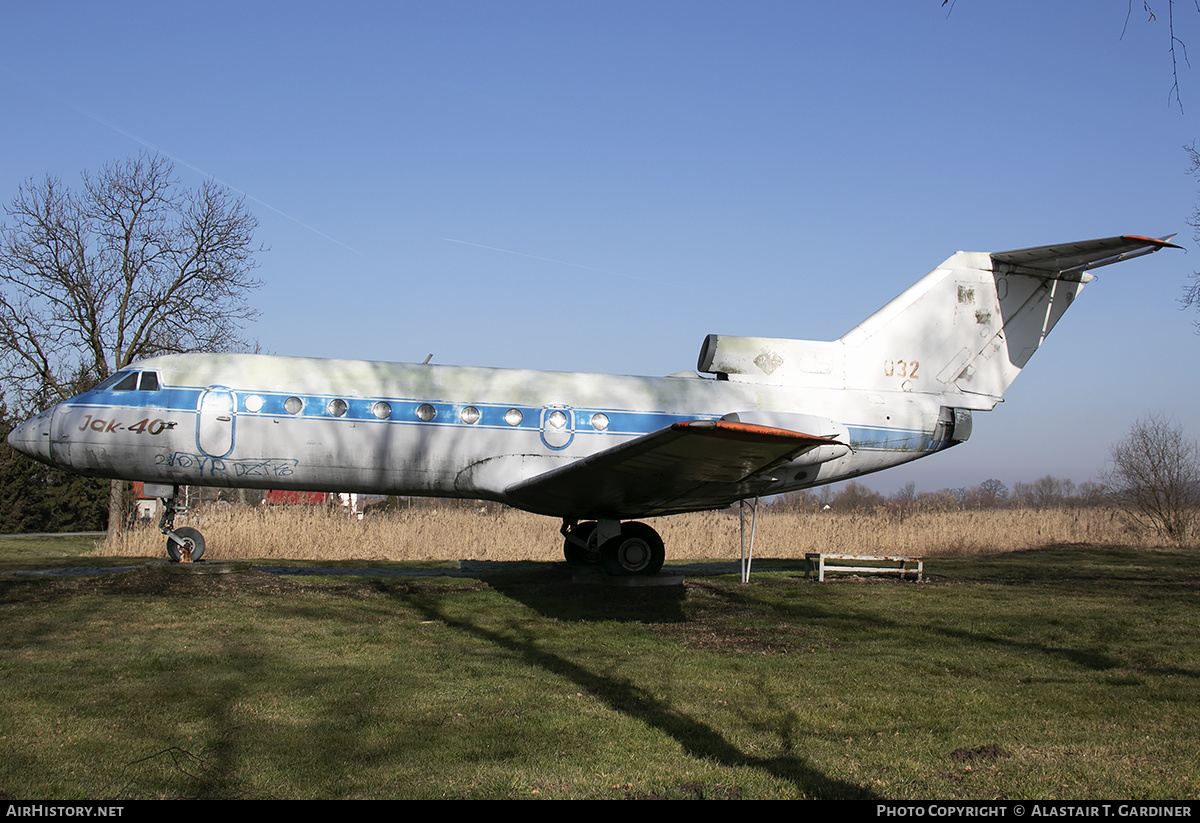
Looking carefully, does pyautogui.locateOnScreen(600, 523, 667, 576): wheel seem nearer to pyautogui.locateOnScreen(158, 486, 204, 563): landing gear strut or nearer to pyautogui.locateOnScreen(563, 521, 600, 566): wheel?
pyautogui.locateOnScreen(563, 521, 600, 566): wheel

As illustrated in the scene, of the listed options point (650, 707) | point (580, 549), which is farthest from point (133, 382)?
point (650, 707)

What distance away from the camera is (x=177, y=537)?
43.6ft

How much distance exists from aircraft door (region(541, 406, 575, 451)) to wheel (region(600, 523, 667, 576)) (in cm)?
172

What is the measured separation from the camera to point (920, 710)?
598 centimetres

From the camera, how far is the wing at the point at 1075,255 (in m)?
11.2

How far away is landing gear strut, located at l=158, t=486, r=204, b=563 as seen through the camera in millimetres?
13016

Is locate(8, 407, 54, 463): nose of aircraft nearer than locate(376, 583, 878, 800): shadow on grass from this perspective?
No

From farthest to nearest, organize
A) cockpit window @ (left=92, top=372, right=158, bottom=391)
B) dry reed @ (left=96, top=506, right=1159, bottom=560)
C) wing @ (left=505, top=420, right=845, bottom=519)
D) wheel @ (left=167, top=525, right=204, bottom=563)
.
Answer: dry reed @ (left=96, top=506, right=1159, bottom=560) → wheel @ (left=167, top=525, right=204, bottom=563) → cockpit window @ (left=92, top=372, right=158, bottom=391) → wing @ (left=505, top=420, right=845, bottom=519)

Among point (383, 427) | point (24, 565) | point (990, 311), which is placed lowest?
point (24, 565)

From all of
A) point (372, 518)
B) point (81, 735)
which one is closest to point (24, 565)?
point (372, 518)

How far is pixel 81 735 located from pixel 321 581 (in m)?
7.48

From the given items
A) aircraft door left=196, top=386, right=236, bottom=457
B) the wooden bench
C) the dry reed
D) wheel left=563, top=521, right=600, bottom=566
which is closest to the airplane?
aircraft door left=196, top=386, right=236, bottom=457

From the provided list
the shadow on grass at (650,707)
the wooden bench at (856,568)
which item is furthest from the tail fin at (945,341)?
the shadow on grass at (650,707)
